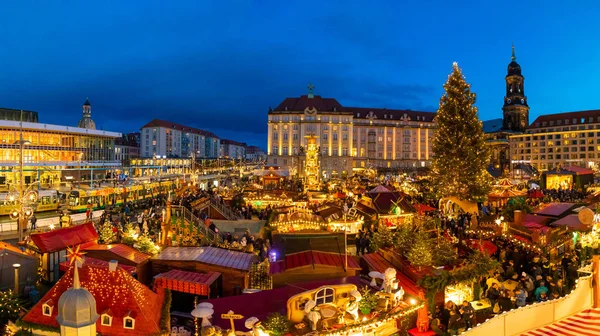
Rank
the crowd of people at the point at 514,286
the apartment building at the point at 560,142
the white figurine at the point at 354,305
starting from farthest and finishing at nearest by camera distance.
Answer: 1. the apartment building at the point at 560,142
2. the crowd of people at the point at 514,286
3. the white figurine at the point at 354,305

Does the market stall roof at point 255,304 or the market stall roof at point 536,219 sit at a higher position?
the market stall roof at point 536,219

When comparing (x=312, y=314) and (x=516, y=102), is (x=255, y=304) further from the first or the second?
(x=516, y=102)

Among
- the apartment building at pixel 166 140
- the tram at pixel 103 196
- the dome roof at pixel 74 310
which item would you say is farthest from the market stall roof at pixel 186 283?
the apartment building at pixel 166 140

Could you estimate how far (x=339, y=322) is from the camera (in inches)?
267

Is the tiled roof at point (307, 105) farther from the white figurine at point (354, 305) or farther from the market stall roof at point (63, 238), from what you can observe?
the white figurine at point (354, 305)

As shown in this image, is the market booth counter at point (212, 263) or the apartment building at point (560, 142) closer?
the market booth counter at point (212, 263)

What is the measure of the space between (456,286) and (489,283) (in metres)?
1.85

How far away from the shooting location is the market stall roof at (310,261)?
10.5 meters

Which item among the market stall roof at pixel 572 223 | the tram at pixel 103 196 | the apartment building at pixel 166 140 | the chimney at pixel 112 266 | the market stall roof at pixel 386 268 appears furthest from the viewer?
the apartment building at pixel 166 140

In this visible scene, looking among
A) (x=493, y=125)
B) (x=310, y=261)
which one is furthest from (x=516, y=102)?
(x=310, y=261)

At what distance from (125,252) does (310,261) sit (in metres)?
5.60

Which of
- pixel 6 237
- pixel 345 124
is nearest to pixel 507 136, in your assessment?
pixel 345 124

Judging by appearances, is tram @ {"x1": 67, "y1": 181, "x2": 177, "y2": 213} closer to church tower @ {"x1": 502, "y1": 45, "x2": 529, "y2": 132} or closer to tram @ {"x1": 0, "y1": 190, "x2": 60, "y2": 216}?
tram @ {"x1": 0, "y1": 190, "x2": 60, "y2": 216}

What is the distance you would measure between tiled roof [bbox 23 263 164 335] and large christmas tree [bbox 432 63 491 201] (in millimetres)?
24219
